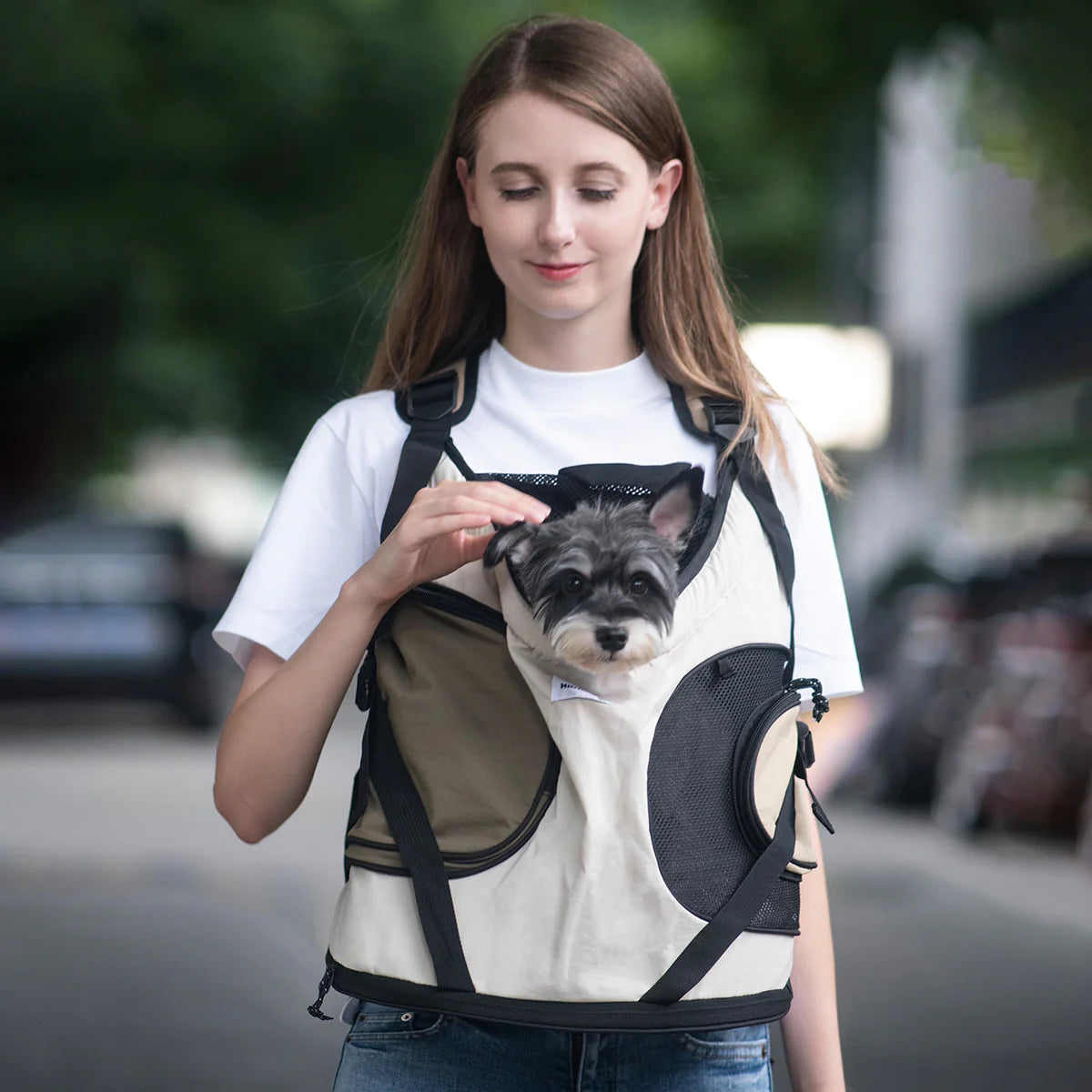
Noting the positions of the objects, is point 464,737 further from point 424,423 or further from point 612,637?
point 424,423

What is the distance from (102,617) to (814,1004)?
13144 mm

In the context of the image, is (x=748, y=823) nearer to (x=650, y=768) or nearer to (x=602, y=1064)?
(x=650, y=768)

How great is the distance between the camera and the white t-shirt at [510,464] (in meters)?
2.42

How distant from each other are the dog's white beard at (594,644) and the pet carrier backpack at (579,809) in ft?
0.14

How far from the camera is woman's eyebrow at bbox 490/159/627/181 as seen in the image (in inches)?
92.7

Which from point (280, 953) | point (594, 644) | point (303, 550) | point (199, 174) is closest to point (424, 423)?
point (303, 550)

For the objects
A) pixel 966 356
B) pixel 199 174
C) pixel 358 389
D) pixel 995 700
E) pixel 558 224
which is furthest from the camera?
pixel 199 174

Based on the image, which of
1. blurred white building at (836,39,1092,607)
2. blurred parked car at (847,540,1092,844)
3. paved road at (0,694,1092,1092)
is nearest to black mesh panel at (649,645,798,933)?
paved road at (0,694,1092,1092)

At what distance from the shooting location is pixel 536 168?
92.7 inches

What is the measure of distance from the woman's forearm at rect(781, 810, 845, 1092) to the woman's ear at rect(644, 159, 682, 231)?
0.84m

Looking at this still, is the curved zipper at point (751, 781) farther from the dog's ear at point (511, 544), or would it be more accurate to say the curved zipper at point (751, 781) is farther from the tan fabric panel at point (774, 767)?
the dog's ear at point (511, 544)

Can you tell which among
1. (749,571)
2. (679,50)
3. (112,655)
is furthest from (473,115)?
(679,50)

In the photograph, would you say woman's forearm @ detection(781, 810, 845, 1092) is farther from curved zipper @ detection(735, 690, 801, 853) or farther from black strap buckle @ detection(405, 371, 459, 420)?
black strap buckle @ detection(405, 371, 459, 420)

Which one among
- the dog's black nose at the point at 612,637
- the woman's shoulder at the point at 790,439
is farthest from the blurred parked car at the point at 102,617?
the dog's black nose at the point at 612,637
